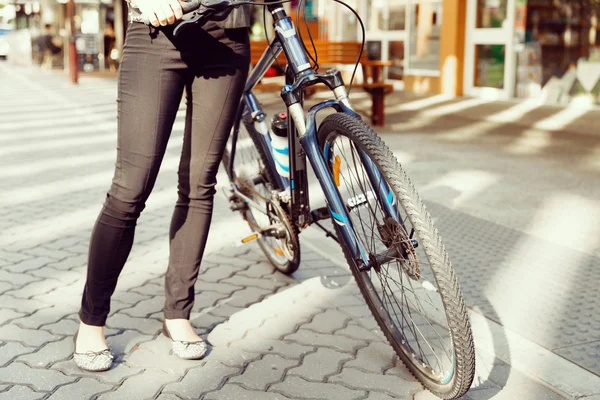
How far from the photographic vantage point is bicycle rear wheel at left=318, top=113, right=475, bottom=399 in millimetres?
2309

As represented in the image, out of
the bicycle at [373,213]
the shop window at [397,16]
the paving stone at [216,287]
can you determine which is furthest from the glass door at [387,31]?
the bicycle at [373,213]

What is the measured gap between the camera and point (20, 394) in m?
2.53

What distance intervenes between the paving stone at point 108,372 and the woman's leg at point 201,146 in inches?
8.8

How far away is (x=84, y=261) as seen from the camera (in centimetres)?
408

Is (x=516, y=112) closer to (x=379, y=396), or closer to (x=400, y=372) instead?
(x=400, y=372)

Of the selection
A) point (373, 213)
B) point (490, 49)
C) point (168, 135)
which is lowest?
point (373, 213)

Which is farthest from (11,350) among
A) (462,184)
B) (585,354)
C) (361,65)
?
(361,65)

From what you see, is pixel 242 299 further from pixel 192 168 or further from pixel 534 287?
pixel 534 287

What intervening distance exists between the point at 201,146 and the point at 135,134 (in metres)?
0.26

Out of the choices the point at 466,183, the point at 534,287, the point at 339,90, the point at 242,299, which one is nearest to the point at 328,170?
the point at 339,90

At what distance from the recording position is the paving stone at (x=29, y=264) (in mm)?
3922

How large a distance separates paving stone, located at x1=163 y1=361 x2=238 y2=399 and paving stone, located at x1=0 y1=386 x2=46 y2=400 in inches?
16.0

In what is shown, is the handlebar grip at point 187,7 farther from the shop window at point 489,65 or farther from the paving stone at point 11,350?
the shop window at point 489,65

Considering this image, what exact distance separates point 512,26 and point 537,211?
8323 millimetres
